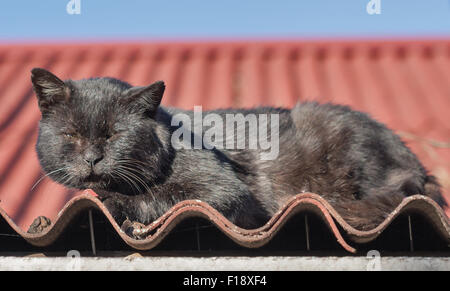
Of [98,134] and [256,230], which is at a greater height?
[98,134]

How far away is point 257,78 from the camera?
4.65 meters

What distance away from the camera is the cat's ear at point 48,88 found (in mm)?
2166

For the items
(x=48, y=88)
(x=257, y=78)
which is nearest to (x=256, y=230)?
(x=48, y=88)

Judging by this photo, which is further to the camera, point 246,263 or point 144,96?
point 144,96

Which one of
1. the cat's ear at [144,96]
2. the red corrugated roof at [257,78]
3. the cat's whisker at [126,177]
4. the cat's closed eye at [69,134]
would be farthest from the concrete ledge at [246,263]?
the red corrugated roof at [257,78]

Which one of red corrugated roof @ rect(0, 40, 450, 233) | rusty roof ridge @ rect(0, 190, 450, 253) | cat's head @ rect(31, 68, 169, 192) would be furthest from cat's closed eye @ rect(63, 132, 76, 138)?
red corrugated roof @ rect(0, 40, 450, 233)

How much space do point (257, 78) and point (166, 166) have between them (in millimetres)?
2516

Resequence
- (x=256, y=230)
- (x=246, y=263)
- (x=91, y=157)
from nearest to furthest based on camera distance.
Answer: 1. (x=256, y=230)
2. (x=246, y=263)
3. (x=91, y=157)

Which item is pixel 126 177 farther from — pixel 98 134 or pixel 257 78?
pixel 257 78

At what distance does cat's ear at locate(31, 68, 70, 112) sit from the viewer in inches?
85.3

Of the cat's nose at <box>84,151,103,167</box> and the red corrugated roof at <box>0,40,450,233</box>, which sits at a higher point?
the red corrugated roof at <box>0,40,450,233</box>

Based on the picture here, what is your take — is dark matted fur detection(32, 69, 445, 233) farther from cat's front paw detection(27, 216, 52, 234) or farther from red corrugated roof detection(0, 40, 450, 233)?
red corrugated roof detection(0, 40, 450, 233)

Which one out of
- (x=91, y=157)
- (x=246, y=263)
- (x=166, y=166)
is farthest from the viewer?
(x=166, y=166)
